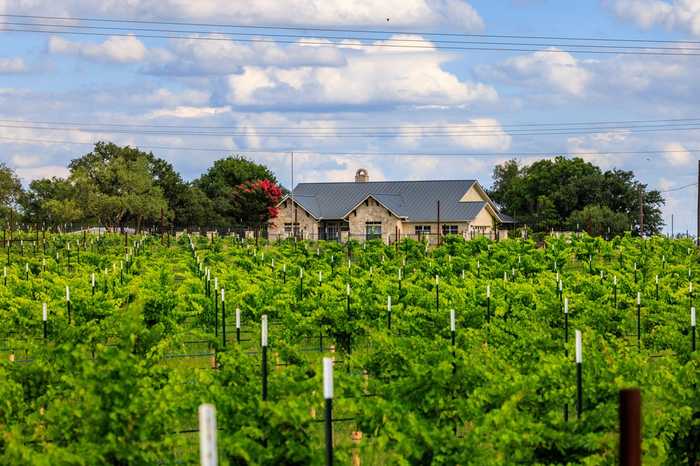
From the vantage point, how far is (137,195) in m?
112

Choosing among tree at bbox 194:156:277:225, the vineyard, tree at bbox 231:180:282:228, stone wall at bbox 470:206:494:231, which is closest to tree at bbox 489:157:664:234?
stone wall at bbox 470:206:494:231

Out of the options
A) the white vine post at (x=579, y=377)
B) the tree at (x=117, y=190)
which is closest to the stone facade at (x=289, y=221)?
the tree at (x=117, y=190)

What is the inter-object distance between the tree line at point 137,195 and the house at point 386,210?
2.64 metres

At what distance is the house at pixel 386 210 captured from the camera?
86.6m

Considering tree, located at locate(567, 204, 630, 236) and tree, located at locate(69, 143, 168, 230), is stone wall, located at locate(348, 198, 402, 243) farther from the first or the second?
tree, located at locate(69, 143, 168, 230)

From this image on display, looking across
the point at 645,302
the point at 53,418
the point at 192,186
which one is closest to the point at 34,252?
the point at 645,302

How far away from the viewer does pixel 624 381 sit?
12.4m

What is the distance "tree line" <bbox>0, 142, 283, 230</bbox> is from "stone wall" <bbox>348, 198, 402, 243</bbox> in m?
7.11

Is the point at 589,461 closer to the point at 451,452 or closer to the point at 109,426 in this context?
the point at 451,452

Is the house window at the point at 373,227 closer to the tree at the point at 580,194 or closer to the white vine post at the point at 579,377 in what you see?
the tree at the point at 580,194

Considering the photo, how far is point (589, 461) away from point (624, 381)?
2007mm

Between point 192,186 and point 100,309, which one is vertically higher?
point 192,186

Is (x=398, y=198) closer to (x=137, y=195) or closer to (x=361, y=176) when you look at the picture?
(x=361, y=176)

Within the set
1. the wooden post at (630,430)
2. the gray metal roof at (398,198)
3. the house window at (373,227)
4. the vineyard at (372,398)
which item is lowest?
the vineyard at (372,398)
